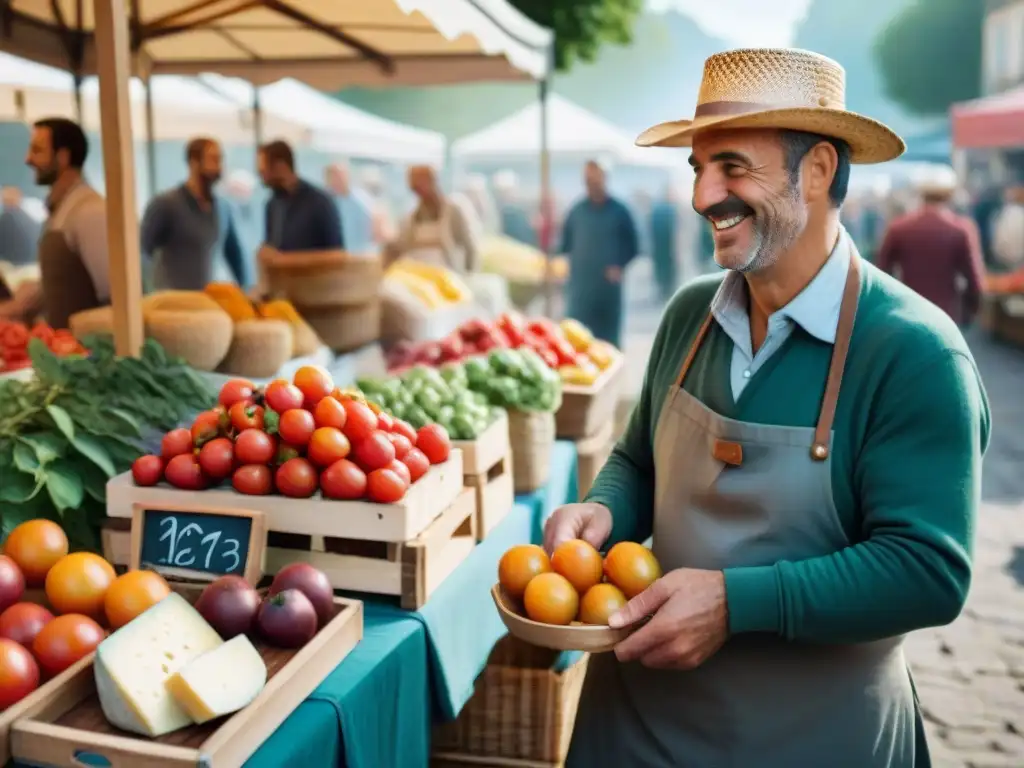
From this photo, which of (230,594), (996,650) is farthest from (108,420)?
(996,650)

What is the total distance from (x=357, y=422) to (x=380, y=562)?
1.13 feet

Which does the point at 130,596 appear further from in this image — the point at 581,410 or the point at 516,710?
the point at 581,410

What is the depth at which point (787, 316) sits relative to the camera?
194 cm

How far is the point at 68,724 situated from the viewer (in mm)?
1823

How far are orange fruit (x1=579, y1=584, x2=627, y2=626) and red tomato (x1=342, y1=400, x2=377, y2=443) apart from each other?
754 millimetres

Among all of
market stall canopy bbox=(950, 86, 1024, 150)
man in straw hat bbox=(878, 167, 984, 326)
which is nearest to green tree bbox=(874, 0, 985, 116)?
market stall canopy bbox=(950, 86, 1024, 150)

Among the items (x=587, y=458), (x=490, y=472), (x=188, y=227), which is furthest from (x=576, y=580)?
(x=188, y=227)

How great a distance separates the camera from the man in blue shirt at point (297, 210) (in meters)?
6.95

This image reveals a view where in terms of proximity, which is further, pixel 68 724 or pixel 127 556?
pixel 127 556

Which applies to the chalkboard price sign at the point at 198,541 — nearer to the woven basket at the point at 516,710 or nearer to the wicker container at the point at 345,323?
the woven basket at the point at 516,710

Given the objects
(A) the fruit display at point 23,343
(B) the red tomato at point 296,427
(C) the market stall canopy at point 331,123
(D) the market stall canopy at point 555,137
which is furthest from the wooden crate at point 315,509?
(D) the market stall canopy at point 555,137

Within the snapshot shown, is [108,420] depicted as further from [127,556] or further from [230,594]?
[230,594]

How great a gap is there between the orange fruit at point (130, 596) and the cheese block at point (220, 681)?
0.30 meters

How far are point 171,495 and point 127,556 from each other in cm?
25
